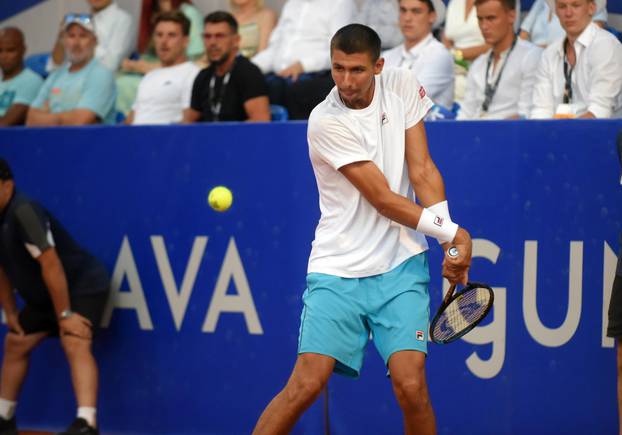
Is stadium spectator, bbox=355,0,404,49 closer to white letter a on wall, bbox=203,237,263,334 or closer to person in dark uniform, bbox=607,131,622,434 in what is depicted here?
white letter a on wall, bbox=203,237,263,334

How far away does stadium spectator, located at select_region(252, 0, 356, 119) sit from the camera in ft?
24.8

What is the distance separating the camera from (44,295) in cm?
662

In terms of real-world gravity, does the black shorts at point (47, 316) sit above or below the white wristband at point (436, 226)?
below

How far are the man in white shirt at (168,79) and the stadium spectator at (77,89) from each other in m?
0.23

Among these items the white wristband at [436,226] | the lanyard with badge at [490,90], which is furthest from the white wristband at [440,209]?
the lanyard with badge at [490,90]

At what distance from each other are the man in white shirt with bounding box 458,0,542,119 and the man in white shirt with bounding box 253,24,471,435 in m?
2.27

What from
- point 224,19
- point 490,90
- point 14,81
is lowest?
point 490,90

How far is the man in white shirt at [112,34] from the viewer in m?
9.08

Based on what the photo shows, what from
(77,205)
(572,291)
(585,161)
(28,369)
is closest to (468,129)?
(585,161)

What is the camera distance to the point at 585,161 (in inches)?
225

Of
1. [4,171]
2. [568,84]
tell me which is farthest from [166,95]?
[568,84]

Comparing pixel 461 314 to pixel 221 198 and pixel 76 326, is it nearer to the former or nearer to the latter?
pixel 221 198

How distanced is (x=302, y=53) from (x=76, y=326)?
258 cm

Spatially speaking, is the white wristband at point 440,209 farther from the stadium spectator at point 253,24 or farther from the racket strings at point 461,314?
the stadium spectator at point 253,24
